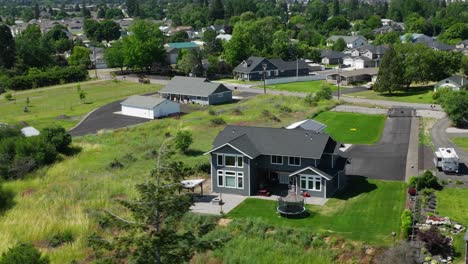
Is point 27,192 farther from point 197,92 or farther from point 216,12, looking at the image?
point 216,12

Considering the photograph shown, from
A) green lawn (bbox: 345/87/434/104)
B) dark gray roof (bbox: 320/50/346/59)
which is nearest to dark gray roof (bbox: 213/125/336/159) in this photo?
green lawn (bbox: 345/87/434/104)

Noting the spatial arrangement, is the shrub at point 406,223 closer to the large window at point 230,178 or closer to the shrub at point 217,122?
the large window at point 230,178

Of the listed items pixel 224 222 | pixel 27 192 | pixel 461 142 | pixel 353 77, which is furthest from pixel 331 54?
pixel 224 222

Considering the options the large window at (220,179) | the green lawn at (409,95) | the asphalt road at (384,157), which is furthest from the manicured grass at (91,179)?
the green lawn at (409,95)

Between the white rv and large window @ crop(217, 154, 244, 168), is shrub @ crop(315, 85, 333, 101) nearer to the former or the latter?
the white rv

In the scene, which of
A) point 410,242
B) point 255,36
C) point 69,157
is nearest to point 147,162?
point 69,157
